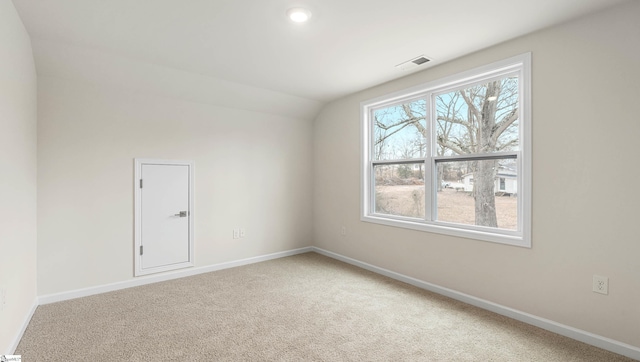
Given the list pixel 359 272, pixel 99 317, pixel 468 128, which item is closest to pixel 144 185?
pixel 99 317

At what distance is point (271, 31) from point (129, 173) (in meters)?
2.35

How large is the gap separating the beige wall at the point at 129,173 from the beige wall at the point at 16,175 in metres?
0.19

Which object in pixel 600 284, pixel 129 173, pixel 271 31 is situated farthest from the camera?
pixel 129 173

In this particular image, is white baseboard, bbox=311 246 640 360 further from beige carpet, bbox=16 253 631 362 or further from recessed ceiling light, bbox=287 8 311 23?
recessed ceiling light, bbox=287 8 311 23

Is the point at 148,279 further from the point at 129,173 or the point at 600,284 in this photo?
the point at 600,284

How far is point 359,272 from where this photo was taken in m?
3.93

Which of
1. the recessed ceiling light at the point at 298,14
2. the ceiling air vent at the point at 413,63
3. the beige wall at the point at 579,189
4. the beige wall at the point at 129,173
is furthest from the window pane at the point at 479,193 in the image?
the beige wall at the point at 129,173

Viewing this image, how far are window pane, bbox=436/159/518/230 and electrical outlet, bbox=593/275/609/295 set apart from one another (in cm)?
67

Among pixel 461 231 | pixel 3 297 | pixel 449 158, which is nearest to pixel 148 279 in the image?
pixel 3 297

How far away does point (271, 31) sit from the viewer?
8.15 feet

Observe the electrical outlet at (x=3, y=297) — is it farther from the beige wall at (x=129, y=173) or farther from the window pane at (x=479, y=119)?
the window pane at (x=479, y=119)

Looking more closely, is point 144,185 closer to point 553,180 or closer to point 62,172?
point 62,172

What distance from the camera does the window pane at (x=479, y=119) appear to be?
2.78 meters

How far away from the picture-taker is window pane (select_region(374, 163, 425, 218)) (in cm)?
361
